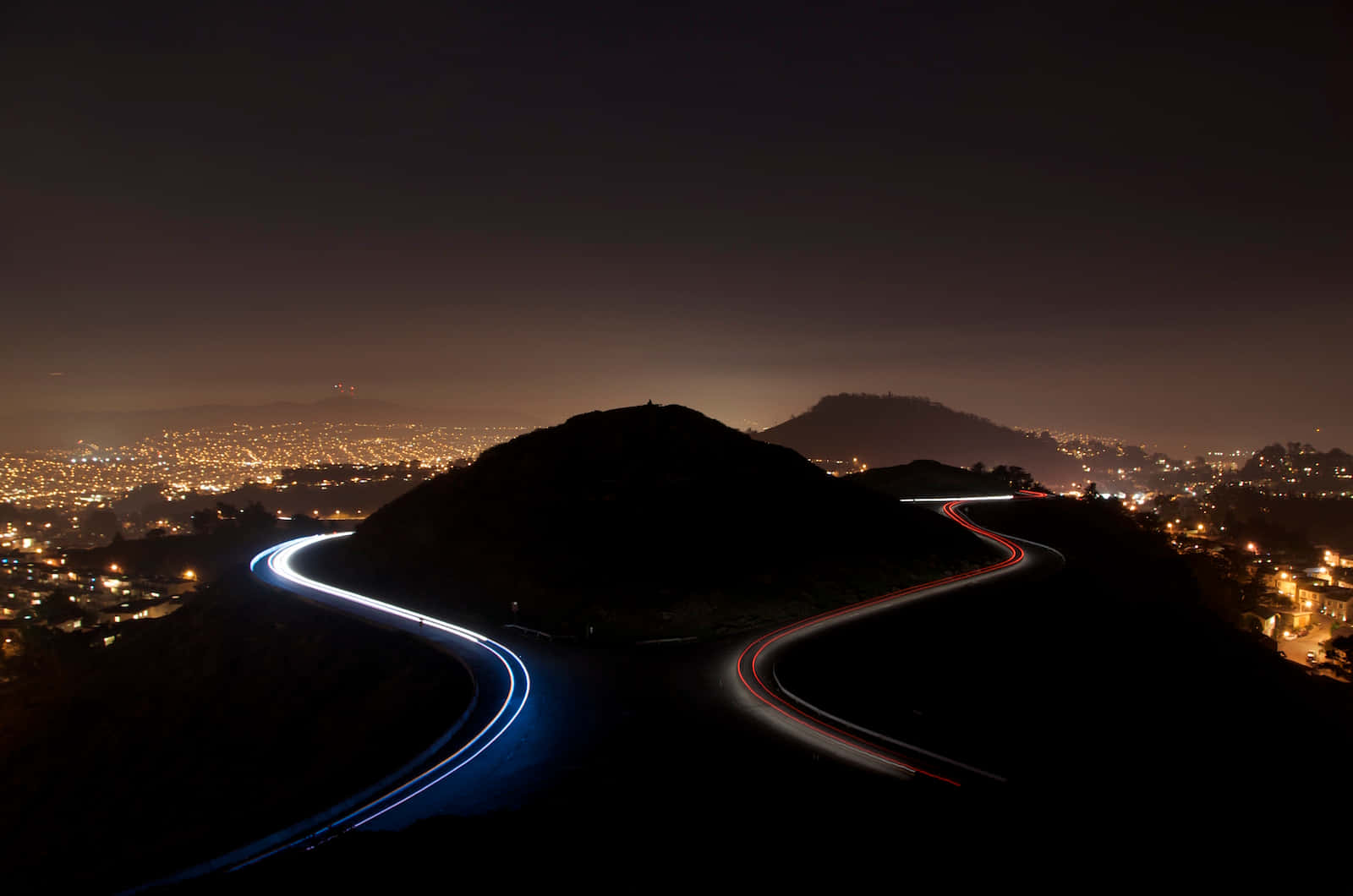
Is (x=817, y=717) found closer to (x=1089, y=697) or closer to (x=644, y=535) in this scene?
(x=1089, y=697)

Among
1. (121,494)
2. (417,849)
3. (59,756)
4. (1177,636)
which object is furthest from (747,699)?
(121,494)

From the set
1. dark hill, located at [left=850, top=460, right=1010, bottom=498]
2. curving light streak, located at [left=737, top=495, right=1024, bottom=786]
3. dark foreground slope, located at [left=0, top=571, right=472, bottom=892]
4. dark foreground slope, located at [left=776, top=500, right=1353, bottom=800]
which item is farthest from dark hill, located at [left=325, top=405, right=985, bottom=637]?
dark hill, located at [left=850, top=460, right=1010, bottom=498]

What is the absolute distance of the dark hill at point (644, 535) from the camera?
32.6 m

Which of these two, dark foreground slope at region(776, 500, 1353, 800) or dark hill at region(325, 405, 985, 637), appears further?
dark hill at region(325, 405, 985, 637)

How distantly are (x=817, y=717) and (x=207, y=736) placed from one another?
23.7 meters

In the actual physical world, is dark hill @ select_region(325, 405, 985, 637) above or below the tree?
above

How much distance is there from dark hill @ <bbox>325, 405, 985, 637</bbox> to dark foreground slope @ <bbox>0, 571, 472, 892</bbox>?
680 centimetres

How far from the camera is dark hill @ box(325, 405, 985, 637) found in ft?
107

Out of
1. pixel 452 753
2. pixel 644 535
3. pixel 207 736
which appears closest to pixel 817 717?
pixel 452 753

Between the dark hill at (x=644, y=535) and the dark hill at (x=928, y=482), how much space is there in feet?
80.8

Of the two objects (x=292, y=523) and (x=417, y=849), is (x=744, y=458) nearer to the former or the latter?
(x=417, y=849)

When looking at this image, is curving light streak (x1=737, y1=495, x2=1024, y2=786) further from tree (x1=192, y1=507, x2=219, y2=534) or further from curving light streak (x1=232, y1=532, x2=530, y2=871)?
tree (x1=192, y1=507, x2=219, y2=534)

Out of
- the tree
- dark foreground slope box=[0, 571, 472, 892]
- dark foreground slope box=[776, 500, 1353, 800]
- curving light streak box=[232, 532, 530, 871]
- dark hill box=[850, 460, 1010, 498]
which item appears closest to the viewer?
curving light streak box=[232, 532, 530, 871]

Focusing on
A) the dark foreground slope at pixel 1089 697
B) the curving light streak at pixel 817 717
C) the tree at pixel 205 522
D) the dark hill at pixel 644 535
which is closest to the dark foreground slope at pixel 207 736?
the dark hill at pixel 644 535
